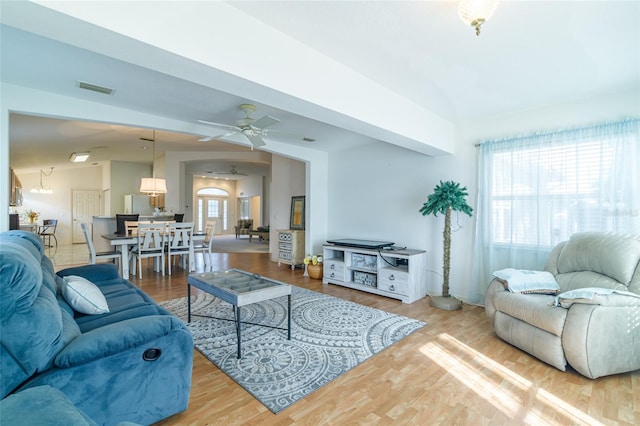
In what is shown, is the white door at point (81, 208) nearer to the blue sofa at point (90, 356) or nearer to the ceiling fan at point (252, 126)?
the ceiling fan at point (252, 126)

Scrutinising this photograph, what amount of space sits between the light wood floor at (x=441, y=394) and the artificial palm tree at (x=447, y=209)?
99 centimetres

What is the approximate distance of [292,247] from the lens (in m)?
6.33


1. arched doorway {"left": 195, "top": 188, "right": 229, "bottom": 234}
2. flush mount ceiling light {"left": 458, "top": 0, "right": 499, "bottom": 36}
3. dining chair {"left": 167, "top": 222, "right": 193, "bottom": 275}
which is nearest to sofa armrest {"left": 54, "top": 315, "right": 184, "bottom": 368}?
flush mount ceiling light {"left": 458, "top": 0, "right": 499, "bottom": 36}

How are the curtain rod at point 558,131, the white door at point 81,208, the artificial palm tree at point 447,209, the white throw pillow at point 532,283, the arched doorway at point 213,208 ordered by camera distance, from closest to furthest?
the white throw pillow at point 532,283 → the curtain rod at point 558,131 → the artificial palm tree at point 447,209 → the white door at point 81,208 → the arched doorway at point 213,208

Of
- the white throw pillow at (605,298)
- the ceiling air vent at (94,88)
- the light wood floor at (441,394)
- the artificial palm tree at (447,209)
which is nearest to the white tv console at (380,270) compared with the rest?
the artificial palm tree at (447,209)

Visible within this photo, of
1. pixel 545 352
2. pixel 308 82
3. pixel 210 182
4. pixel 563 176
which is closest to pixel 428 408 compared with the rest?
pixel 545 352

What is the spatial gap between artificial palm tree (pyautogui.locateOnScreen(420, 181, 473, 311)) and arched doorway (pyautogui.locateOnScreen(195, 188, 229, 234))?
12.7m

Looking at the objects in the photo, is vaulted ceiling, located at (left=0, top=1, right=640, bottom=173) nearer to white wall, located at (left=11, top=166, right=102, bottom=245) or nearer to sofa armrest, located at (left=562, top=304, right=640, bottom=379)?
sofa armrest, located at (left=562, top=304, right=640, bottom=379)

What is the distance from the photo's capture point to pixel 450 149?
421cm

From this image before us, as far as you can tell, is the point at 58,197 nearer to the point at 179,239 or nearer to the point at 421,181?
the point at 179,239

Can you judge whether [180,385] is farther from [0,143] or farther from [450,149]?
[450,149]

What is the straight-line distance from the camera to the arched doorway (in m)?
14.7

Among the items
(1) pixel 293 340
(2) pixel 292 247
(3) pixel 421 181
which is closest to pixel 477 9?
(1) pixel 293 340

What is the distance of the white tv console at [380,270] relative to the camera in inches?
165
